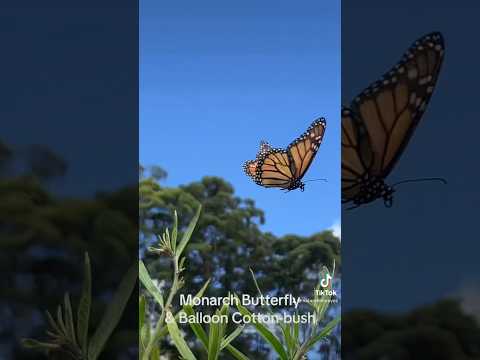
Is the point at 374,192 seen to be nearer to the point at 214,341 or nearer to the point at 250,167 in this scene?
the point at 250,167

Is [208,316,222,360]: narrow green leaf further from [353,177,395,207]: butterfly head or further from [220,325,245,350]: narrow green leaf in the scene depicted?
[353,177,395,207]: butterfly head

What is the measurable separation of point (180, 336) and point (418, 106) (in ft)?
5.03

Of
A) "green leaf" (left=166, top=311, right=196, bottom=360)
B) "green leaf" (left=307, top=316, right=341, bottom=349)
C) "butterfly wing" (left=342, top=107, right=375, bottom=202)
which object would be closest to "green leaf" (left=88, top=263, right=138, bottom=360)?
"green leaf" (left=166, top=311, right=196, bottom=360)

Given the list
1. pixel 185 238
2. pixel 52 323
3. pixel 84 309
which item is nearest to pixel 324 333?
pixel 185 238

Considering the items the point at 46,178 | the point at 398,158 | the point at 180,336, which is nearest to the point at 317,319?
the point at 180,336

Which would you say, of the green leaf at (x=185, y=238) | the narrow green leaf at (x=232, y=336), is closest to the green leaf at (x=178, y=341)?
the narrow green leaf at (x=232, y=336)

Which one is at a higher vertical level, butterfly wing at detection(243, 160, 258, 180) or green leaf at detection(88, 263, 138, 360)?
butterfly wing at detection(243, 160, 258, 180)

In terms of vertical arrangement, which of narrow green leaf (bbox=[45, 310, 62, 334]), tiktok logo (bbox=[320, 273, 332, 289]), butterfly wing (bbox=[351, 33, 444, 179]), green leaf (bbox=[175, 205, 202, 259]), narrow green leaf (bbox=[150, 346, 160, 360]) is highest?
butterfly wing (bbox=[351, 33, 444, 179])

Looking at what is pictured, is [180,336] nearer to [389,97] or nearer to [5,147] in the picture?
[5,147]

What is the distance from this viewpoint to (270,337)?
3.17 m

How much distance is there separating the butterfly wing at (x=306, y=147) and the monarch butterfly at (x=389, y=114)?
0.12 metres

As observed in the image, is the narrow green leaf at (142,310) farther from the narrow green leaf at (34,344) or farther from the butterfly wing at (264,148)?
the butterfly wing at (264,148)

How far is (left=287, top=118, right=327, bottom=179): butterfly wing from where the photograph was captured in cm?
320

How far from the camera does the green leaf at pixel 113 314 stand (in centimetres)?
295
